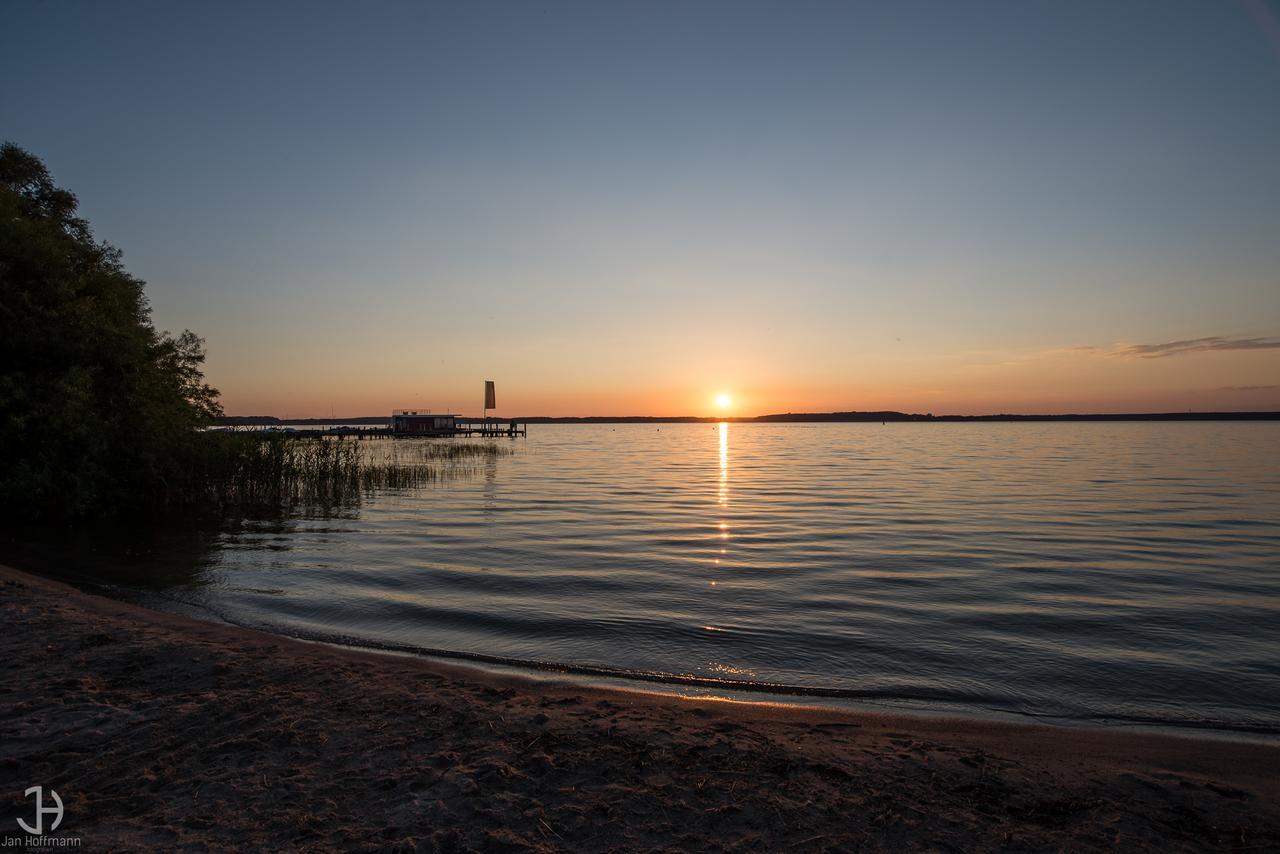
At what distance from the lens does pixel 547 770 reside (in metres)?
5.42

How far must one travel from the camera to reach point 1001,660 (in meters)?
9.73

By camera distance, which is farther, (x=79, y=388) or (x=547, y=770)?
(x=79, y=388)

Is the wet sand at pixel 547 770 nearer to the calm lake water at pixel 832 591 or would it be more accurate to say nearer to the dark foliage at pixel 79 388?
the calm lake water at pixel 832 591

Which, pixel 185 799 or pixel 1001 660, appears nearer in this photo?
pixel 185 799

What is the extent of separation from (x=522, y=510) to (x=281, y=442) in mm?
13698

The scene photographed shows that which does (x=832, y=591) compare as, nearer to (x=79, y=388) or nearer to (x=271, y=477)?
(x=79, y=388)

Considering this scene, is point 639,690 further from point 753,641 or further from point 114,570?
point 114,570

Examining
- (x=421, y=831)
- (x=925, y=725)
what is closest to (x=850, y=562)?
(x=925, y=725)

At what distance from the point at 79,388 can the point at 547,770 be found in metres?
23.5

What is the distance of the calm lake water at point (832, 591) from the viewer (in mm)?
9148

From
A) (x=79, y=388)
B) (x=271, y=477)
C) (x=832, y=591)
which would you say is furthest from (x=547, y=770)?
(x=271, y=477)

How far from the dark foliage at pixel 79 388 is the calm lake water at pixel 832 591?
4.93 metres

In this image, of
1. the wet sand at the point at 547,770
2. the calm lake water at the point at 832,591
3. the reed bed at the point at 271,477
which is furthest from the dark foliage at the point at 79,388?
the wet sand at the point at 547,770

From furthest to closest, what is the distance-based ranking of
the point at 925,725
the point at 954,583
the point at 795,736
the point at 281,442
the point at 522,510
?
the point at 281,442, the point at 522,510, the point at 954,583, the point at 925,725, the point at 795,736
